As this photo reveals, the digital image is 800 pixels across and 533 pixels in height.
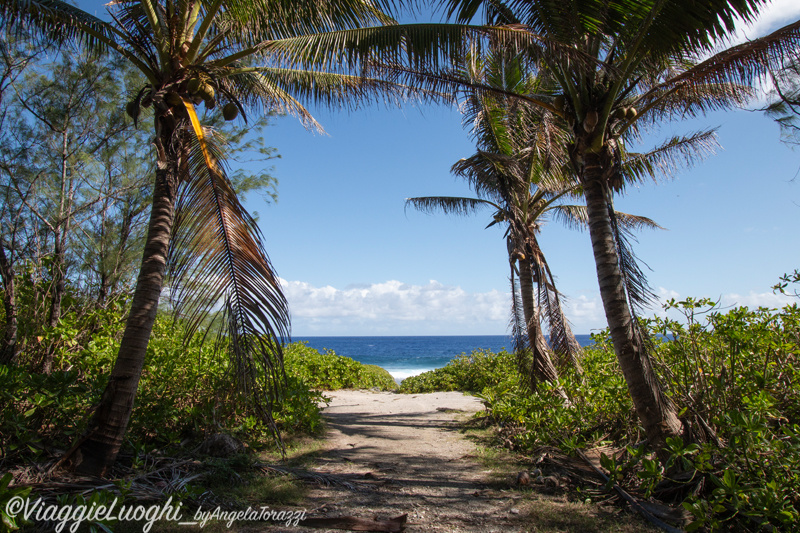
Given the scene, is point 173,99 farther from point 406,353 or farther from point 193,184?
point 406,353

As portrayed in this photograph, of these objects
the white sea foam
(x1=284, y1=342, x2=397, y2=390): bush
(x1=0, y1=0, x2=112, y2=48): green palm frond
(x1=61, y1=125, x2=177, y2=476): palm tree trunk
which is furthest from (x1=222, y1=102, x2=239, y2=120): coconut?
the white sea foam

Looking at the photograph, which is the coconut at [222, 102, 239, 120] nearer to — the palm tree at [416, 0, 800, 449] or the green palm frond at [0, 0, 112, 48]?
the green palm frond at [0, 0, 112, 48]

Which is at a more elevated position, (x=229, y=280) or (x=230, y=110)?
(x=230, y=110)

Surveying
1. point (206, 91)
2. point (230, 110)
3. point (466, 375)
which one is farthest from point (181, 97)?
point (466, 375)

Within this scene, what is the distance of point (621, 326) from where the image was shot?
14.3 feet

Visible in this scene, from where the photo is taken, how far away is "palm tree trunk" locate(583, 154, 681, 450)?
4109 millimetres

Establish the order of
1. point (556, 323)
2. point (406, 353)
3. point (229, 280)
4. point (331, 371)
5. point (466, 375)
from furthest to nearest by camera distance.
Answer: point (406, 353)
point (466, 375)
point (331, 371)
point (556, 323)
point (229, 280)

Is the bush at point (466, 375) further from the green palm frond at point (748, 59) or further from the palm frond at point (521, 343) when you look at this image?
the green palm frond at point (748, 59)

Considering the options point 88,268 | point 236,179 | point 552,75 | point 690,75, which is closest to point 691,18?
point 690,75

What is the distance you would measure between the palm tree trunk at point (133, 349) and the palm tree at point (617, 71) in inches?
119

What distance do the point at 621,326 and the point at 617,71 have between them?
2.49 m

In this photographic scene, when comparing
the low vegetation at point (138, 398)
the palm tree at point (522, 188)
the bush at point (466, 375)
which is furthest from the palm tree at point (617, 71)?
the bush at point (466, 375)

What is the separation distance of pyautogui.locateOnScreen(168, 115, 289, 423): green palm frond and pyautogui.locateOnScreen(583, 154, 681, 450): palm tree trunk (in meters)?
3.16

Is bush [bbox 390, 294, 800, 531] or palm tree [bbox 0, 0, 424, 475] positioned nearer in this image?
bush [bbox 390, 294, 800, 531]
